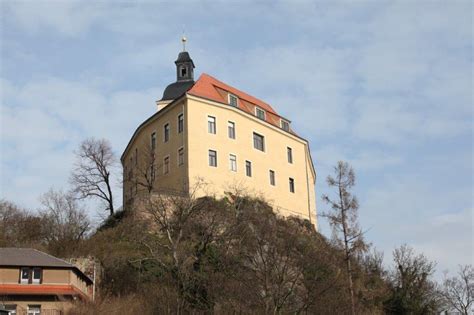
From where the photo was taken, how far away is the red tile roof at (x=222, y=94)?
189 ft

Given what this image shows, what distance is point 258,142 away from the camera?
59.9 m

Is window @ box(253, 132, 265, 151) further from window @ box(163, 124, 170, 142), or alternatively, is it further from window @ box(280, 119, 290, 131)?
window @ box(163, 124, 170, 142)

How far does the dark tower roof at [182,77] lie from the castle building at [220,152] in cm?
671

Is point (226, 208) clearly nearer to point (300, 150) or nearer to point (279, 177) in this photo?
point (279, 177)

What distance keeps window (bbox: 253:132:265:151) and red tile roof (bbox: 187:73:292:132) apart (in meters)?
2.17

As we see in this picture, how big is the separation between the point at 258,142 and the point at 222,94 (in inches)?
214

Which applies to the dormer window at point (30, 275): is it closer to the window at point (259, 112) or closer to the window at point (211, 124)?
the window at point (211, 124)

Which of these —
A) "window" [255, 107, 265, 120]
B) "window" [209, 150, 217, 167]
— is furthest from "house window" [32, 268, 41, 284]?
"window" [255, 107, 265, 120]

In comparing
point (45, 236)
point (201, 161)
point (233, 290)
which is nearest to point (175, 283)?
point (233, 290)

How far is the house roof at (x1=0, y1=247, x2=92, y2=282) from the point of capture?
38291 mm

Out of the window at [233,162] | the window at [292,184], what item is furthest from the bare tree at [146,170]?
the window at [292,184]

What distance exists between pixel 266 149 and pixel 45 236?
2071cm

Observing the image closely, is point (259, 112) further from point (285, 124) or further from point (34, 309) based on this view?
point (34, 309)

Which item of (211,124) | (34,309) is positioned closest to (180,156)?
(211,124)
